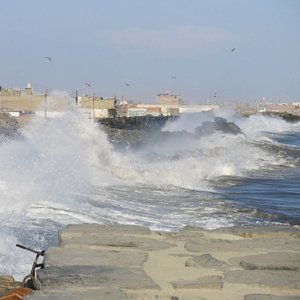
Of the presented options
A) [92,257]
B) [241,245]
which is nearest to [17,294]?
[92,257]

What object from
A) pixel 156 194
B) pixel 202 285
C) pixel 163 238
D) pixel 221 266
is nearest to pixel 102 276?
pixel 202 285

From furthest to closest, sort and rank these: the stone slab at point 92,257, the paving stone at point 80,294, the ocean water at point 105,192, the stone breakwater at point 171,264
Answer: the ocean water at point 105,192, the stone slab at point 92,257, the stone breakwater at point 171,264, the paving stone at point 80,294

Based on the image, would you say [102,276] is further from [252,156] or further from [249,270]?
[252,156]

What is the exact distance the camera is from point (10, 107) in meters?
54.7

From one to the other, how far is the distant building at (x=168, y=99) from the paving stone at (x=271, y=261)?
4611 inches

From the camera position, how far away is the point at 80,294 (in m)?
3.15

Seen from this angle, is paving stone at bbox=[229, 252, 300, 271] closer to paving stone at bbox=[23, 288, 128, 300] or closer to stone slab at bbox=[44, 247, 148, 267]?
stone slab at bbox=[44, 247, 148, 267]

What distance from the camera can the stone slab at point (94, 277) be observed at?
3.32 metres

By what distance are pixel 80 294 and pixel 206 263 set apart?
110 centimetres

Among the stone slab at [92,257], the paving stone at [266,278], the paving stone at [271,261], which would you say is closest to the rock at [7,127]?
the stone slab at [92,257]

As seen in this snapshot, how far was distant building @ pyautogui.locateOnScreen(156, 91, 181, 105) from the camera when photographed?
122 meters

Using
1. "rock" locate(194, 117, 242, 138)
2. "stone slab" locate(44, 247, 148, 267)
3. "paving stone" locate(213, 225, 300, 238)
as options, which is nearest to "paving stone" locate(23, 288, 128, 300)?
"stone slab" locate(44, 247, 148, 267)

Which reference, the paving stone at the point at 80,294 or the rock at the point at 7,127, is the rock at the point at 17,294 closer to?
the paving stone at the point at 80,294

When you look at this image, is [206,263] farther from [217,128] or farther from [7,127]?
[217,128]
